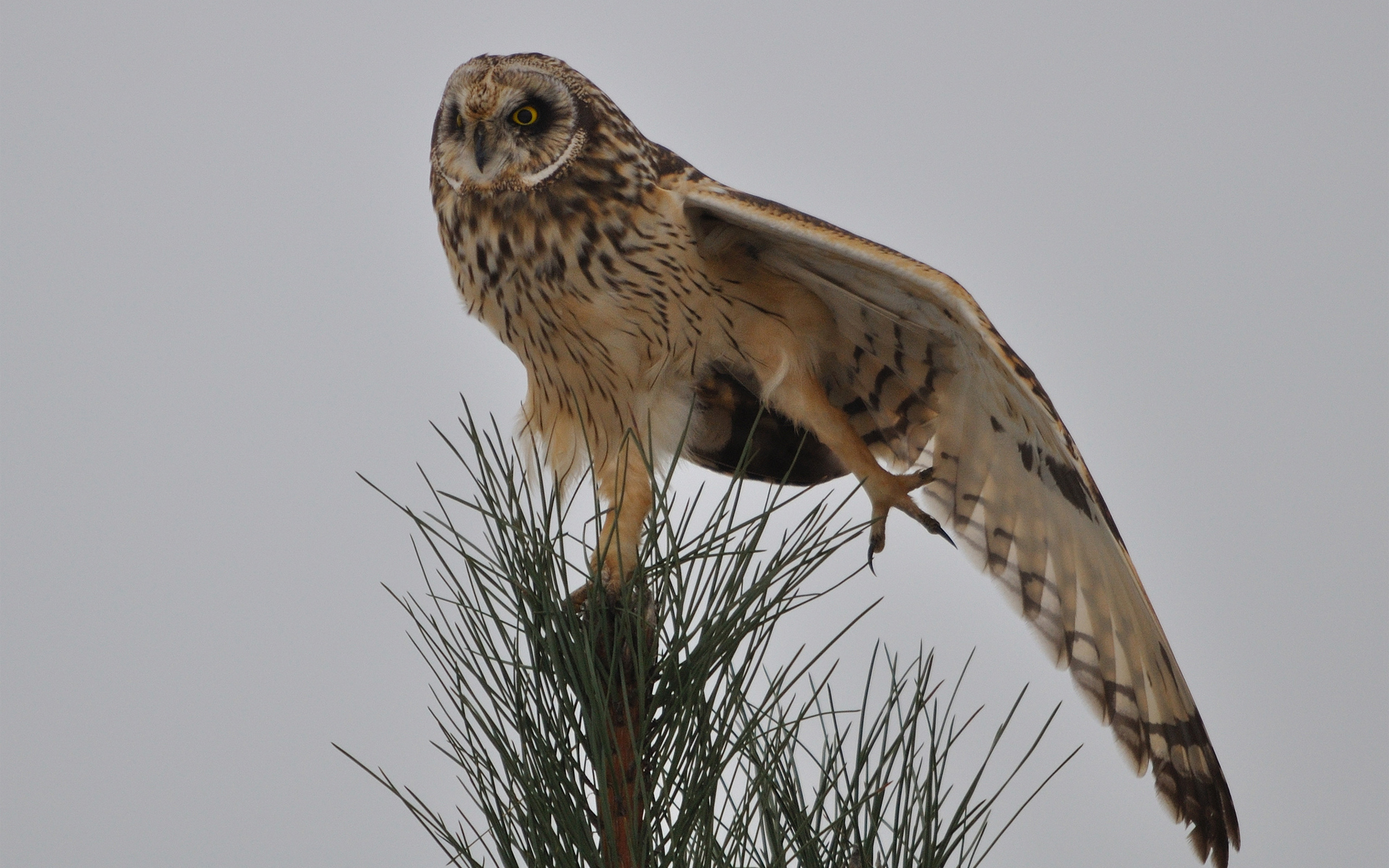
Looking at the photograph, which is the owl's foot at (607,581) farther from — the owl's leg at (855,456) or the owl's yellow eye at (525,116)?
the owl's yellow eye at (525,116)

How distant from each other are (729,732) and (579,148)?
794mm

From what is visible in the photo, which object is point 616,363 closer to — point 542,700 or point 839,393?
point 839,393

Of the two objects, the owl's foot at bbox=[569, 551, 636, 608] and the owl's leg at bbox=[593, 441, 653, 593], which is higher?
the owl's leg at bbox=[593, 441, 653, 593]

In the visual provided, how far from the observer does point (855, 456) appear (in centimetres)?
151

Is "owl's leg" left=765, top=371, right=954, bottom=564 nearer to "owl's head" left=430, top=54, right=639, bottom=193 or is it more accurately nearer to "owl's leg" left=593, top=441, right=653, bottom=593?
"owl's leg" left=593, top=441, right=653, bottom=593

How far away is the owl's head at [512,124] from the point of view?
1.49 meters

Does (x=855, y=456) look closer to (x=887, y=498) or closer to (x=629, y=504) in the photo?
(x=887, y=498)

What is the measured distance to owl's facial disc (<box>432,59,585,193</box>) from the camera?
149cm

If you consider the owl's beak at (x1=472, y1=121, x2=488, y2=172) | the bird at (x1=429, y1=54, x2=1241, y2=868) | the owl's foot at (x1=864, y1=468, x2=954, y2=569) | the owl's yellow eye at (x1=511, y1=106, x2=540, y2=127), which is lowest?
the owl's foot at (x1=864, y1=468, x2=954, y2=569)

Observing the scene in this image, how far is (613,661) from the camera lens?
3.62 feet

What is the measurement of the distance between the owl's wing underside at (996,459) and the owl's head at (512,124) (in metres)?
0.17

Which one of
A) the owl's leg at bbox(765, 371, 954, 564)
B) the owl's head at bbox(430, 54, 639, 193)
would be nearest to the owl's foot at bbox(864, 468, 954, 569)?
the owl's leg at bbox(765, 371, 954, 564)

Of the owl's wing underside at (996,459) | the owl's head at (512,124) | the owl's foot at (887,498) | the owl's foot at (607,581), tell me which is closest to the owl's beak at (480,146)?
the owl's head at (512,124)

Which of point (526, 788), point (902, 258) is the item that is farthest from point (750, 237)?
point (526, 788)
